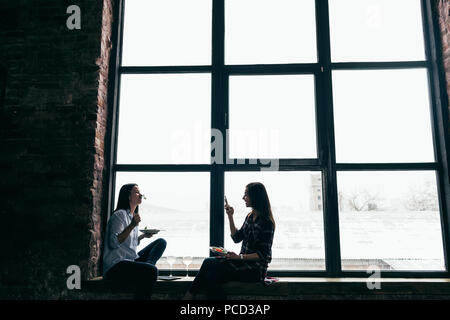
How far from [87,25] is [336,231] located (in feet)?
9.50

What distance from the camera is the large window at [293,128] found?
9.61 feet

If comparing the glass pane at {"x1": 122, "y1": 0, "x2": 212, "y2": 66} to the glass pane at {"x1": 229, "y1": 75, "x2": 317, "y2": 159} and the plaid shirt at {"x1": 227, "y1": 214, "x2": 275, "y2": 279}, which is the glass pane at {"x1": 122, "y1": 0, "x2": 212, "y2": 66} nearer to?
the glass pane at {"x1": 229, "y1": 75, "x2": 317, "y2": 159}

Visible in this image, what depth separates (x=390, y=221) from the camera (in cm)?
292

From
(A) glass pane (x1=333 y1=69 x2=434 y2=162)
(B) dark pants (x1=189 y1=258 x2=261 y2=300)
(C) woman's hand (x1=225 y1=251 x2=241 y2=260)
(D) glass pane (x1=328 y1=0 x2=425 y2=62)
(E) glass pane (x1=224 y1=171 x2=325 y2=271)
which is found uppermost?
(D) glass pane (x1=328 y1=0 x2=425 y2=62)

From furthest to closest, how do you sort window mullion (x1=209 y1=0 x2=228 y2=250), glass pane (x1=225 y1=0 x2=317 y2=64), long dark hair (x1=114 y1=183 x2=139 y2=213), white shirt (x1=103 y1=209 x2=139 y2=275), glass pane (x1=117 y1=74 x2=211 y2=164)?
glass pane (x1=225 y1=0 x2=317 y2=64), glass pane (x1=117 y1=74 x2=211 y2=164), window mullion (x1=209 y1=0 x2=228 y2=250), long dark hair (x1=114 y1=183 x2=139 y2=213), white shirt (x1=103 y1=209 x2=139 y2=275)

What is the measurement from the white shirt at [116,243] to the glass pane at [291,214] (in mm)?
868

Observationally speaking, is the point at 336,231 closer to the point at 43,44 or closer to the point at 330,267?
the point at 330,267

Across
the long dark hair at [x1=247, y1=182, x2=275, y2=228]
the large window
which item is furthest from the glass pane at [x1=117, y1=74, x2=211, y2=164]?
A: the long dark hair at [x1=247, y1=182, x2=275, y2=228]

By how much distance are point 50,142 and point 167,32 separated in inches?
61.0

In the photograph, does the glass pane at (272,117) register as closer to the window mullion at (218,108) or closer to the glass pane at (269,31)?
the window mullion at (218,108)

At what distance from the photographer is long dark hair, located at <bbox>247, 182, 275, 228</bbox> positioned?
2.51m

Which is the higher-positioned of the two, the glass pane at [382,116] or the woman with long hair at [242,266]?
the glass pane at [382,116]

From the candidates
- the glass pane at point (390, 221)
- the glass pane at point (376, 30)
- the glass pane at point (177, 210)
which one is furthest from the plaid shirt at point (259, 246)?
the glass pane at point (376, 30)
